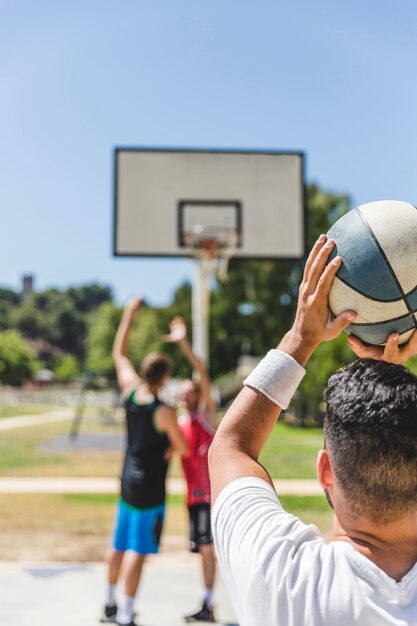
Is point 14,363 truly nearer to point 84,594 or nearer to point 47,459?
point 47,459

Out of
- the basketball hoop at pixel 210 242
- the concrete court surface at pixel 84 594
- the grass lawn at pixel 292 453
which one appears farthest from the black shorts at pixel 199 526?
the grass lawn at pixel 292 453

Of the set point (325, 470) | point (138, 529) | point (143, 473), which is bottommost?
point (138, 529)

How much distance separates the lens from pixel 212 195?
41.1 ft

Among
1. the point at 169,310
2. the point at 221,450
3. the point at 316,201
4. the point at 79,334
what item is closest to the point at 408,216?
the point at 221,450

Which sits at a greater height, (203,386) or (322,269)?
(322,269)

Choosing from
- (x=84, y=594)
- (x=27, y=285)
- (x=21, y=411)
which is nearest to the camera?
(x=84, y=594)

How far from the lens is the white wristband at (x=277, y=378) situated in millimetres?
1554

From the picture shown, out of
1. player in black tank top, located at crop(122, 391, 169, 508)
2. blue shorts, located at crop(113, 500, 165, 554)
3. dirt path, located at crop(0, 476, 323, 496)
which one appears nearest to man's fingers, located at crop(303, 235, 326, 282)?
player in black tank top, located at crop(122, 391, 169, 508)

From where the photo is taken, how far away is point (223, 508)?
57.5 inches

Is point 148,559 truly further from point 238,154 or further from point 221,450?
point 238,154

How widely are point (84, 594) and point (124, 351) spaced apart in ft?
7.11

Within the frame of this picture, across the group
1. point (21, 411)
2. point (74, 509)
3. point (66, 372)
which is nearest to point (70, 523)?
point (74, 509)

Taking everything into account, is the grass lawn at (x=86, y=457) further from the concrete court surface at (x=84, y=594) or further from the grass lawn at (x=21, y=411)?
the grass lawn at (x=21, y=411)

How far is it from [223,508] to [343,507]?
9.6 inches
